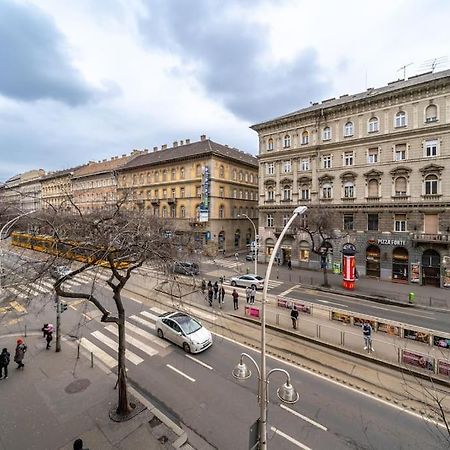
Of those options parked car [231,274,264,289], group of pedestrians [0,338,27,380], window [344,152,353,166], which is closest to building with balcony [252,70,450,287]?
window [344,152,353,166]

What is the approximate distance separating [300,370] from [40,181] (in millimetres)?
92995

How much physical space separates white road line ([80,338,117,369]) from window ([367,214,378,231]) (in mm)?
27018

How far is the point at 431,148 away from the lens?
81.4 feet

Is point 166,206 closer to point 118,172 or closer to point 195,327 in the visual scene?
point 118,172

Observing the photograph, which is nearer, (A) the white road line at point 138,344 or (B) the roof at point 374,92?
(A) the white road line at point 138,344

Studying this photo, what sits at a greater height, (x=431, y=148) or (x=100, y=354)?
(x=431, y=148)

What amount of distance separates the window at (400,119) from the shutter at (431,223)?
931 cm

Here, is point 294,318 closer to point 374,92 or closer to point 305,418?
point 305,418

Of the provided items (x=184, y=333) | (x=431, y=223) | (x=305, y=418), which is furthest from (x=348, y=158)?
(x=305, y=418)

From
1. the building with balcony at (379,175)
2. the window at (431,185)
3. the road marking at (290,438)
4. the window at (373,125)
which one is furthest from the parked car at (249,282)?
the window at (373,125)

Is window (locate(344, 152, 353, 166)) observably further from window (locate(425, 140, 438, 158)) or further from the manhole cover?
the manhole cover

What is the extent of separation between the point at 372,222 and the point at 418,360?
19797 mm

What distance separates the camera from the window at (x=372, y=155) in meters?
27.8

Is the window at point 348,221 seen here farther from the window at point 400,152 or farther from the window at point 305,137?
the window at point 305,137
